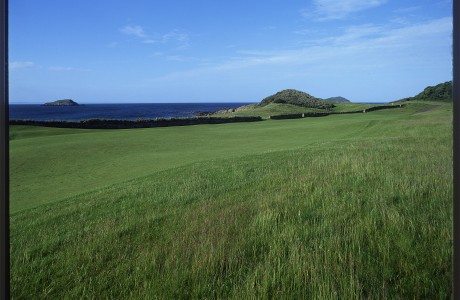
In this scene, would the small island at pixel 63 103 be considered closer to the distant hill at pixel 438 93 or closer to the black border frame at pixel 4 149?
the black border frame at pixel 4 149

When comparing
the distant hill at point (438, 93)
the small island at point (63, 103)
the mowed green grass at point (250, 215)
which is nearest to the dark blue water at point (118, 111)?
the small island at point (63, 103)

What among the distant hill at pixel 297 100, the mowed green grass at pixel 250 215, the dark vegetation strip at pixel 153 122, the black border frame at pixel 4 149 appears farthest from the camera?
the dark vegetation strip at pixel 153 122

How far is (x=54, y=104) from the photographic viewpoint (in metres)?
1.88

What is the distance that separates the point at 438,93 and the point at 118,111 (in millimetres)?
1561

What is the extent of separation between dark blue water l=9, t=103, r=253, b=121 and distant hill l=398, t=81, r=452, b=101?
87cm

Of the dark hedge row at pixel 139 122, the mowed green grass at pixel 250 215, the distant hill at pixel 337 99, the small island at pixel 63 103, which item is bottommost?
the mowed green grass at pixel 250 215

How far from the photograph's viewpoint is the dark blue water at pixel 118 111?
6.07ft

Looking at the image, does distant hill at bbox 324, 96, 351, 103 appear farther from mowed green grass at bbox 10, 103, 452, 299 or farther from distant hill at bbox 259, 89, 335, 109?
mowed green grass at bbox 10, 103, 452, 299

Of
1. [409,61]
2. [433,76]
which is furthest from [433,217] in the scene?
[409,61]

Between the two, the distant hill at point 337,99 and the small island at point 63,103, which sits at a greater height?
the distant hill at point 337,99

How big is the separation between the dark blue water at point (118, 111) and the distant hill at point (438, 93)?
34.4 inches

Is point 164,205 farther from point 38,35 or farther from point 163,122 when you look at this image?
point 38,35

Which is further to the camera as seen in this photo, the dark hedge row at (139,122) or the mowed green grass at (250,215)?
the dark hedge row at (139,122)

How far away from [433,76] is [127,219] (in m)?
1.47
